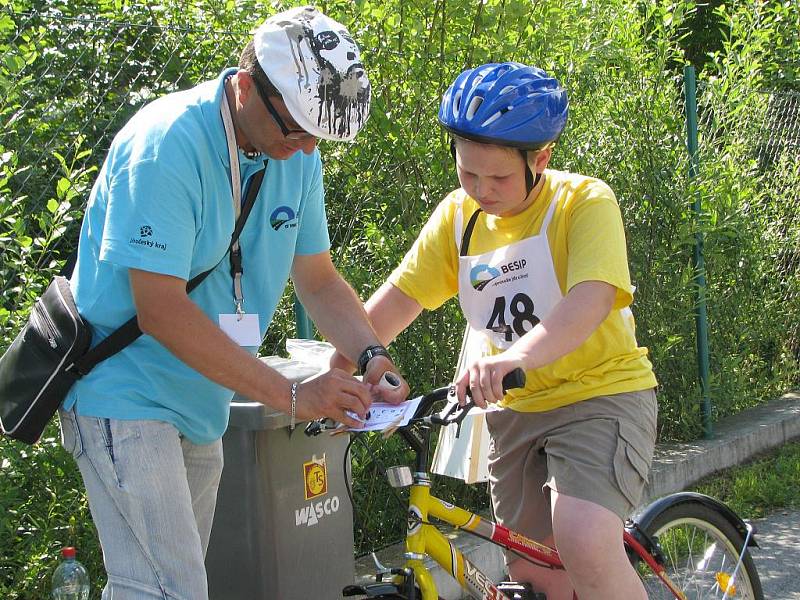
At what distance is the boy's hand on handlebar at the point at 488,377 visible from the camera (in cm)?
259

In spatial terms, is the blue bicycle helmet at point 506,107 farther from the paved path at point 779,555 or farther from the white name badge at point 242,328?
the paved path at point 779,555

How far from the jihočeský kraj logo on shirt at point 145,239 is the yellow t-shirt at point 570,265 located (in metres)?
1.06

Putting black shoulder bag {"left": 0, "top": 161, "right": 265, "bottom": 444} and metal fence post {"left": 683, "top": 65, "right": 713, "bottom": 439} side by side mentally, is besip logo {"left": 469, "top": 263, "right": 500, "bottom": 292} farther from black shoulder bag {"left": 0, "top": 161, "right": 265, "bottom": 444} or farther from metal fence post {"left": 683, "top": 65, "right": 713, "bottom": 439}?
metal fence post {"left": 683, "top": 65, "right": 713, "bottom": 439}

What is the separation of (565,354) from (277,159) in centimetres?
91

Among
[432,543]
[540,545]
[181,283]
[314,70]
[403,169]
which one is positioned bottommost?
[540,545]

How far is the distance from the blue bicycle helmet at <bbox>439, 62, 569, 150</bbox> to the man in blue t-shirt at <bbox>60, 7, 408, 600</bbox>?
391 mm

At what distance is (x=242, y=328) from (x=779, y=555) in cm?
358

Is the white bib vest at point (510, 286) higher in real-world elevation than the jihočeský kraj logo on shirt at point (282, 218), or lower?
lower

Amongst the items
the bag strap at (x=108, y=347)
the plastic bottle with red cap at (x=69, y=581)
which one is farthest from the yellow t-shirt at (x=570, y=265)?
the plastic bottle with red cap at (x=69, y=581)

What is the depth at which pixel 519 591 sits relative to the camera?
3.19 m

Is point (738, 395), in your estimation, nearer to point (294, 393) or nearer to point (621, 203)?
point (621, 203)

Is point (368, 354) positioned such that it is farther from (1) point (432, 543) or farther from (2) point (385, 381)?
(1) point (432, 543)

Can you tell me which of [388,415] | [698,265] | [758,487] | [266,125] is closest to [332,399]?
[388,415]

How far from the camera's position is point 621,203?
625 cm
